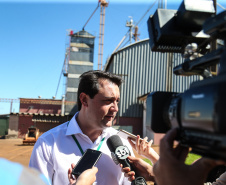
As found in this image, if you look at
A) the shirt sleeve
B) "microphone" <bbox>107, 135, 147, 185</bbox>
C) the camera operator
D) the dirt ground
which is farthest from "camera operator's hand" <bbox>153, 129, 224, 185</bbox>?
the dirt ground

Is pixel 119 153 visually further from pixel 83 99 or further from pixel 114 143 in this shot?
pixel 83 99

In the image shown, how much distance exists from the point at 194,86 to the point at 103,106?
1459 millimetres

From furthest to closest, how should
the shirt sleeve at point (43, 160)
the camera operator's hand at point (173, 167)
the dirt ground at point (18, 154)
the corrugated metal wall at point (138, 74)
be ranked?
the corrugated metal wall at point (138, 74)
the dirt ground at point (18, 154)
the shirt sleeve at point (43, 160)
the camera operator's hand at point (173, 167)

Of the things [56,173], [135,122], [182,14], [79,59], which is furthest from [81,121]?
[79,59]

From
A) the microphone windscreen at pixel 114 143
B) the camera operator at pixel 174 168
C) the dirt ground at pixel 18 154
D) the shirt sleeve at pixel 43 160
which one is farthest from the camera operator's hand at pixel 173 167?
the dirt ground at pixel 18 154

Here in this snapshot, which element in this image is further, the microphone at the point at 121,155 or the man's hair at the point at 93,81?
the man's hair at the point at 93,81

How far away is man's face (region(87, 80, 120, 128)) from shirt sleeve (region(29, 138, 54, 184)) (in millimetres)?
518

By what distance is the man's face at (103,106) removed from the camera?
243 centimetres

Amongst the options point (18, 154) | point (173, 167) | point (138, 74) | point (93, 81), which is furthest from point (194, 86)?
point (138, 74)

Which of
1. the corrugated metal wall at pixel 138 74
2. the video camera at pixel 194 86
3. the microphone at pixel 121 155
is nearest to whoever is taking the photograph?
the video camera at pixel 194 86

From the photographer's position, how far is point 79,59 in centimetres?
3725

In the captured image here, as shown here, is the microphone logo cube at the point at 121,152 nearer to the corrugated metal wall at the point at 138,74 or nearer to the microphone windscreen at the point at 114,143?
the microphone windscreen at the point at 114,143

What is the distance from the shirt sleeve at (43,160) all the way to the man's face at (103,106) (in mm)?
518

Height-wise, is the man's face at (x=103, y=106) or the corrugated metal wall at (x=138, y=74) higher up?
the corrugated metal wall at (x=138, y=74)
